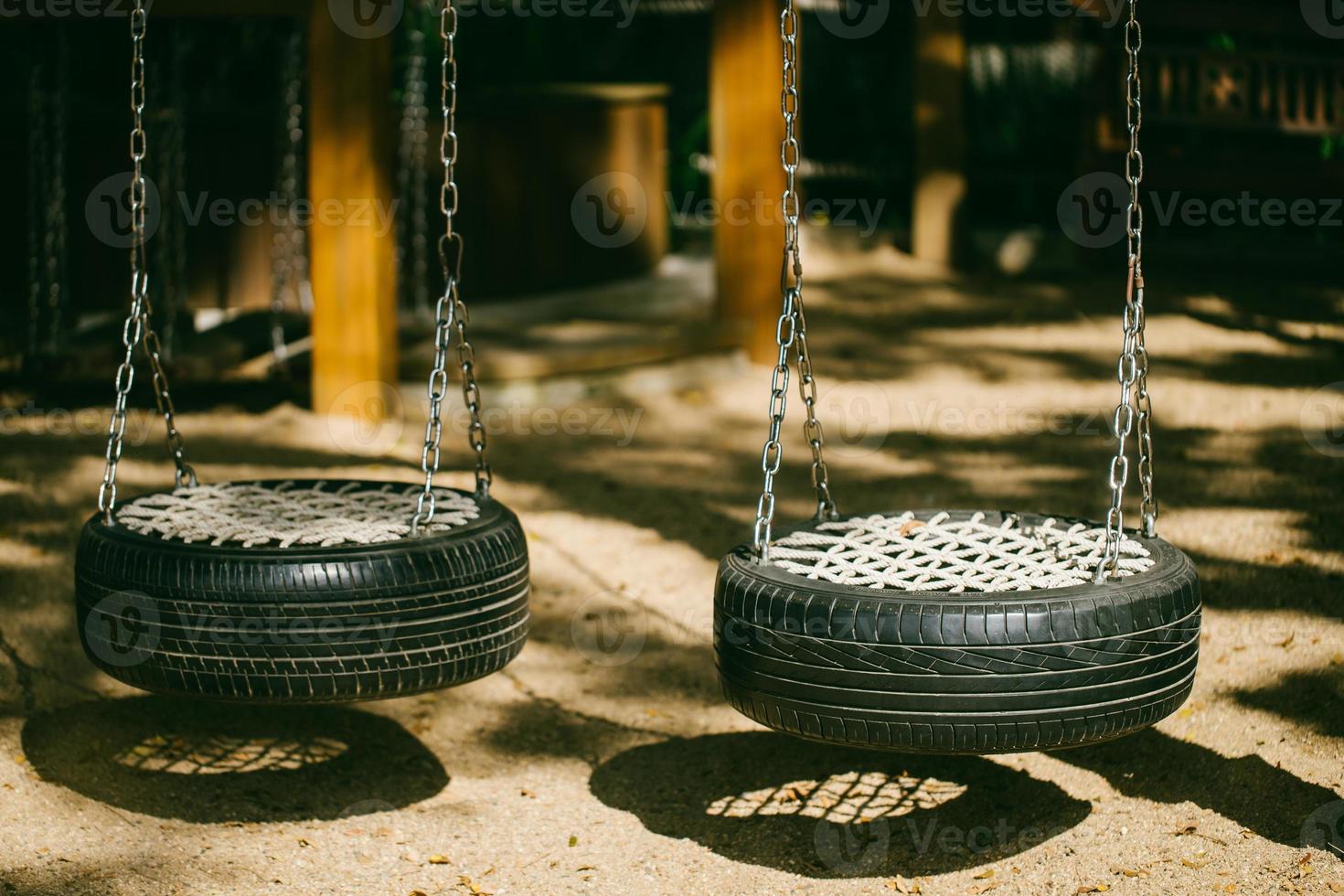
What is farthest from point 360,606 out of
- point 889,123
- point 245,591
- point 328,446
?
point 889,123

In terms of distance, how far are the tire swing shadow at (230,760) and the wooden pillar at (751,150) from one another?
13.3 ft

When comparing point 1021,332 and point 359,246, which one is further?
point 1021,332

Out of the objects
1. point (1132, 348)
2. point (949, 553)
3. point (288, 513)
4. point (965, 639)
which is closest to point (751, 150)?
point (288, 513)

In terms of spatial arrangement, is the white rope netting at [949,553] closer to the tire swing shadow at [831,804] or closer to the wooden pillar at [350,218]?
the tire swing shadow at [831,804]

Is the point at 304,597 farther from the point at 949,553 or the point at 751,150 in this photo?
the point at 751,150

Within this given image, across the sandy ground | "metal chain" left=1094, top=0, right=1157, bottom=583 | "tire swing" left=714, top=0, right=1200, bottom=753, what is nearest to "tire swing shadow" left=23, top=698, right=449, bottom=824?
the sandy ground

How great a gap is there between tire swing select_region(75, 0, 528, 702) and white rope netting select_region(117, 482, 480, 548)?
0.01 m

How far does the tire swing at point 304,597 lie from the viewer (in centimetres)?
362

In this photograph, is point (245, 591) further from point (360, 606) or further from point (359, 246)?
point (359, 246)

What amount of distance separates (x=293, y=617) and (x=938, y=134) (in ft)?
23.7

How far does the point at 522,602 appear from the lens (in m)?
3.93

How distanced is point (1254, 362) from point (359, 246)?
4267 millimetres

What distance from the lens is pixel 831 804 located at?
430 centimetres

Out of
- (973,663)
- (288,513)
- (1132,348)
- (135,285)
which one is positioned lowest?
(973,663)
